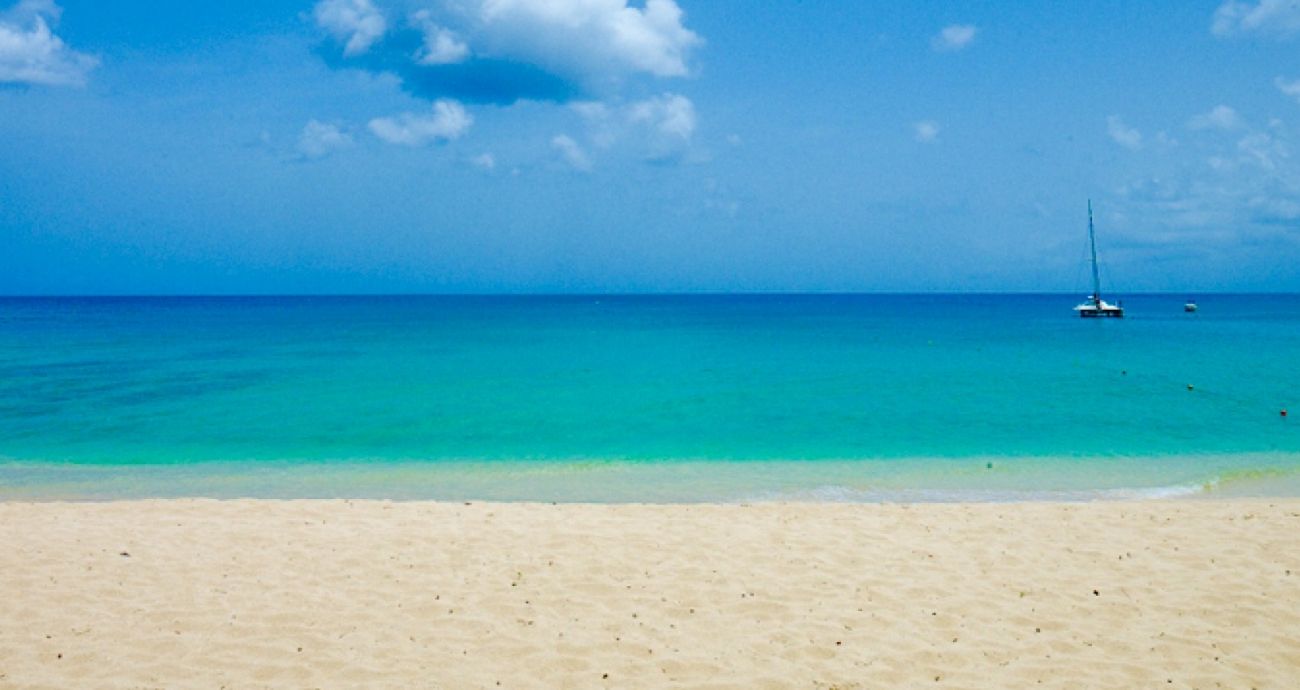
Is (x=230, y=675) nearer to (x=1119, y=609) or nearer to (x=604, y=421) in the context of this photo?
(x=1119, y=609)

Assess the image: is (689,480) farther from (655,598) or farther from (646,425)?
(655,598)

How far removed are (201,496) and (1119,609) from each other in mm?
13745

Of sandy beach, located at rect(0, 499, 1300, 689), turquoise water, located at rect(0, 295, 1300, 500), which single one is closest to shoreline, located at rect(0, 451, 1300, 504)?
turquoise water, located at rect(0, 295, 1300, 500)

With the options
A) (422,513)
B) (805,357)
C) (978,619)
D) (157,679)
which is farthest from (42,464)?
(805,357)

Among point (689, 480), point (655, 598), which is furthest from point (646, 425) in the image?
point (655, 598)

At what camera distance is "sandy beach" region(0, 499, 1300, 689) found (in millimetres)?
6359

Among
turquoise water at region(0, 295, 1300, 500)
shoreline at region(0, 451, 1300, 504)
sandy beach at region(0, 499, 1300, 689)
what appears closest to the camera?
sandy beach at region(0, 499, 1300, 689)

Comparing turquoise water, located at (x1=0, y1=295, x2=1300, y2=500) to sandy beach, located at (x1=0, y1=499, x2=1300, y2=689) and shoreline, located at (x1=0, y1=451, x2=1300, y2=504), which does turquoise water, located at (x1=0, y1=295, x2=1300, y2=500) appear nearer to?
shoreline, located at (x1=0, y1=451, x2=1300, y2=504)

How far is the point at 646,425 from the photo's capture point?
21922mm

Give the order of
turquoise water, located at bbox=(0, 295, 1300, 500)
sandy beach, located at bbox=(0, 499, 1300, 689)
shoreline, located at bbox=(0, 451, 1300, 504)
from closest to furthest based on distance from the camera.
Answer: sandy beach, located at bbox=(0, 499, 1300, 689) < shoreline, located at bbox=(0, 451, 1300, 504) < turquoise water, located at bbox=(0, 295, 1300, 500)

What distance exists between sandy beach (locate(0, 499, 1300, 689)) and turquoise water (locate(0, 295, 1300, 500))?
3.51 meters

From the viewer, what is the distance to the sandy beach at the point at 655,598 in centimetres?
636

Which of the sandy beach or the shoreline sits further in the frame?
the shoreline

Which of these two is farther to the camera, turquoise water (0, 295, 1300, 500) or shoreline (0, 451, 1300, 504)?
turquoise water (0, 295, 1300, 500)
